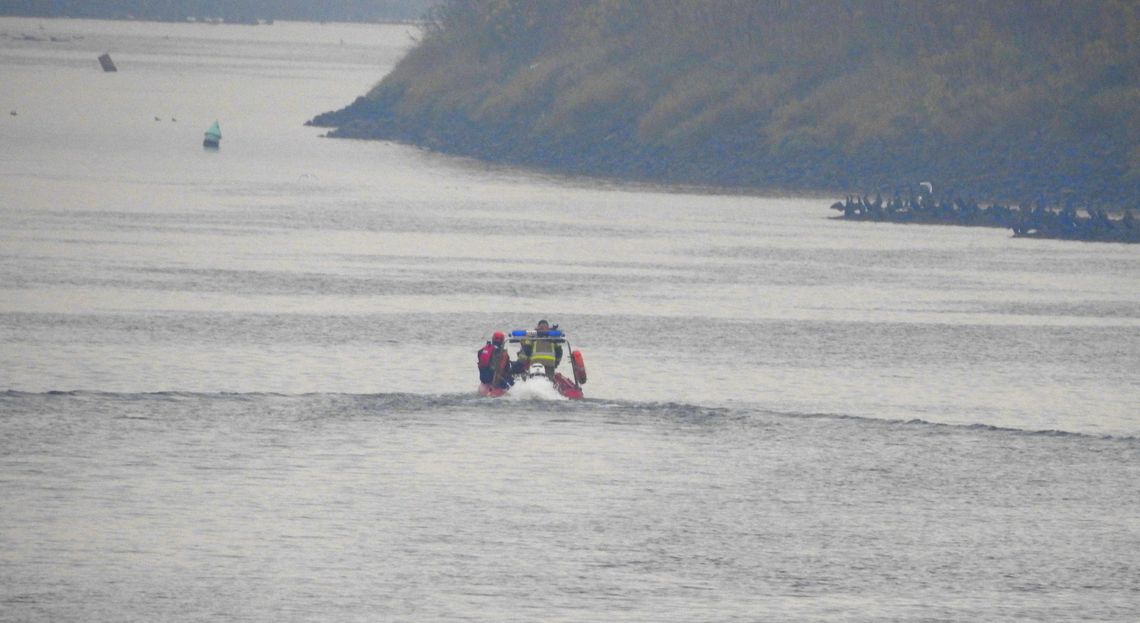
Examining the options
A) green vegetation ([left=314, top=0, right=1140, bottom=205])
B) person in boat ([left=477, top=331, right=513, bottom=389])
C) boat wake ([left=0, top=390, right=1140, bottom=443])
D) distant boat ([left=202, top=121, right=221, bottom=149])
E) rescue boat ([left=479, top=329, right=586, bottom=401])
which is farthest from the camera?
distant boat ([left=202, top=121, right=221, bottom=149])

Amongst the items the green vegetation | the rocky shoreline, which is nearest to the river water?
the rocky shoreline

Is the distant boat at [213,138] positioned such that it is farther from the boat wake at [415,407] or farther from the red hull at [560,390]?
the red hull at [560,390]

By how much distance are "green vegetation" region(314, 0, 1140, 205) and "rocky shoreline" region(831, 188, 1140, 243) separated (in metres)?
6.84

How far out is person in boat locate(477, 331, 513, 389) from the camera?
125 feet

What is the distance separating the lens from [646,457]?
34.6 m

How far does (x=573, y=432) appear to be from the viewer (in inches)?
1430

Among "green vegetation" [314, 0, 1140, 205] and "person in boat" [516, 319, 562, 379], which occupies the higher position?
"green vegetation" [314, 0, 1140, 205]

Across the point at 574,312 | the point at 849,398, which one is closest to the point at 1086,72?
the point at 574,312

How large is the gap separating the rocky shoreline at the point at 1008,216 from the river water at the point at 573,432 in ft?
7.17

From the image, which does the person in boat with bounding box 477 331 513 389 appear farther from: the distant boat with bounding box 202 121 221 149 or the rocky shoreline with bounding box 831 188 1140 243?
the distant boat with bounding box 202 121 221 149

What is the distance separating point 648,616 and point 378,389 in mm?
16175

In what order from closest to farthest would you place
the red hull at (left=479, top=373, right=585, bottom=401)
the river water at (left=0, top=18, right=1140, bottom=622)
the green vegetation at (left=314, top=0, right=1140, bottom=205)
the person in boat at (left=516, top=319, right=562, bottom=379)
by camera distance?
1. the river water at (left=0, top=18, right=1140, bottom=622)
2. the person in boat at (left=516, top=319, right=562, bottom=379)
3. the red hull at (left=479, top=373, right=585, bottom=401)
4. the green vegetation at (left=314, top=0, right=1140, bottom=205)

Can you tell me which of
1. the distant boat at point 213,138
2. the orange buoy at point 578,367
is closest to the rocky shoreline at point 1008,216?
the orange buoy at point 578,367

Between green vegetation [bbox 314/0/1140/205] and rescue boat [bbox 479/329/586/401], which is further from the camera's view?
green vegetation [bbox 314/0/1140/205]
